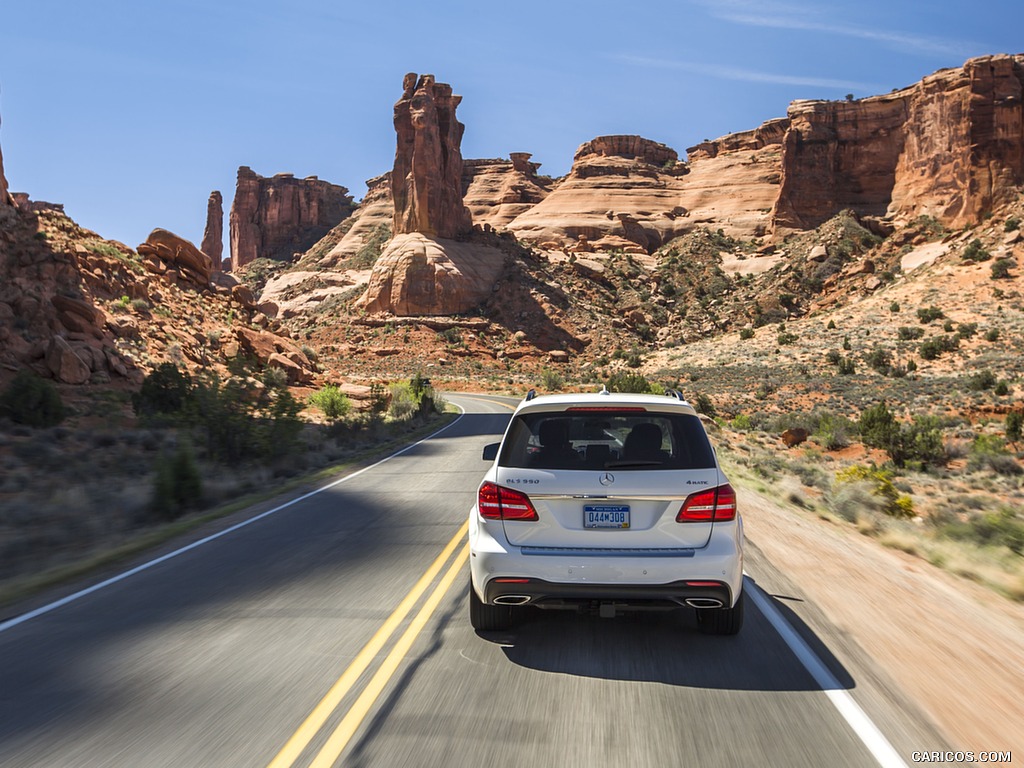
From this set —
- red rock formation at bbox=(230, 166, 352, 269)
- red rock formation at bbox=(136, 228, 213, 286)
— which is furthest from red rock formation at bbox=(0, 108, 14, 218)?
red rock formation at bbox=(230, 166, 352, 269)

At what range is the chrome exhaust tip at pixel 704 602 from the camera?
479 centimetres

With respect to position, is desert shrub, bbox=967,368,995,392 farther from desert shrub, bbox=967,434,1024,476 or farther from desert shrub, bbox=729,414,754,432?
desert shrub, bbox=729,414,754,432

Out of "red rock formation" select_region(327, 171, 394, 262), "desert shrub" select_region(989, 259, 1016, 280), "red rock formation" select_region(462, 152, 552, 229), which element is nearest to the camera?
"desert shrub" select_region(989, 259, 1016, 280)

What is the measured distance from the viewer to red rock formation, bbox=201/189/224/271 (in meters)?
159

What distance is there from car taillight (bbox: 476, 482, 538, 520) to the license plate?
0.35m

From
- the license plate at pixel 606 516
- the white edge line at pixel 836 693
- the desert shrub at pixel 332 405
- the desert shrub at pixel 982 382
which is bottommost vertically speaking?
the desert shrub at pixel 982 382

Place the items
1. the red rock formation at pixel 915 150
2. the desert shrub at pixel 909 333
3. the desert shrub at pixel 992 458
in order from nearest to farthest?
the desert shrub at pixel 992 458 → the desert shrub at pixel 909 333 → the red rock formation at pixel 915 150

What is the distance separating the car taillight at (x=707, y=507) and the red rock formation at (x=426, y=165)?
85329mm

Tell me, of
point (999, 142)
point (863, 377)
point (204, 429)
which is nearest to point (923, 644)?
point (204, 429)

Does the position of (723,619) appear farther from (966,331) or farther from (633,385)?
(966,331)

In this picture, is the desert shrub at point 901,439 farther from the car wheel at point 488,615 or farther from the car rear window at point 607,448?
the car wheel at point 488,615

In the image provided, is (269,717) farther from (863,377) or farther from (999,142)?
(999,142)

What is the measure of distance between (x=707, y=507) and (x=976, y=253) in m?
66.3

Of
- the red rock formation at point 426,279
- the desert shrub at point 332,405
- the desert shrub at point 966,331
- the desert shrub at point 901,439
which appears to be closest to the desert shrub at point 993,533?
the desert shrub at point 901,439
